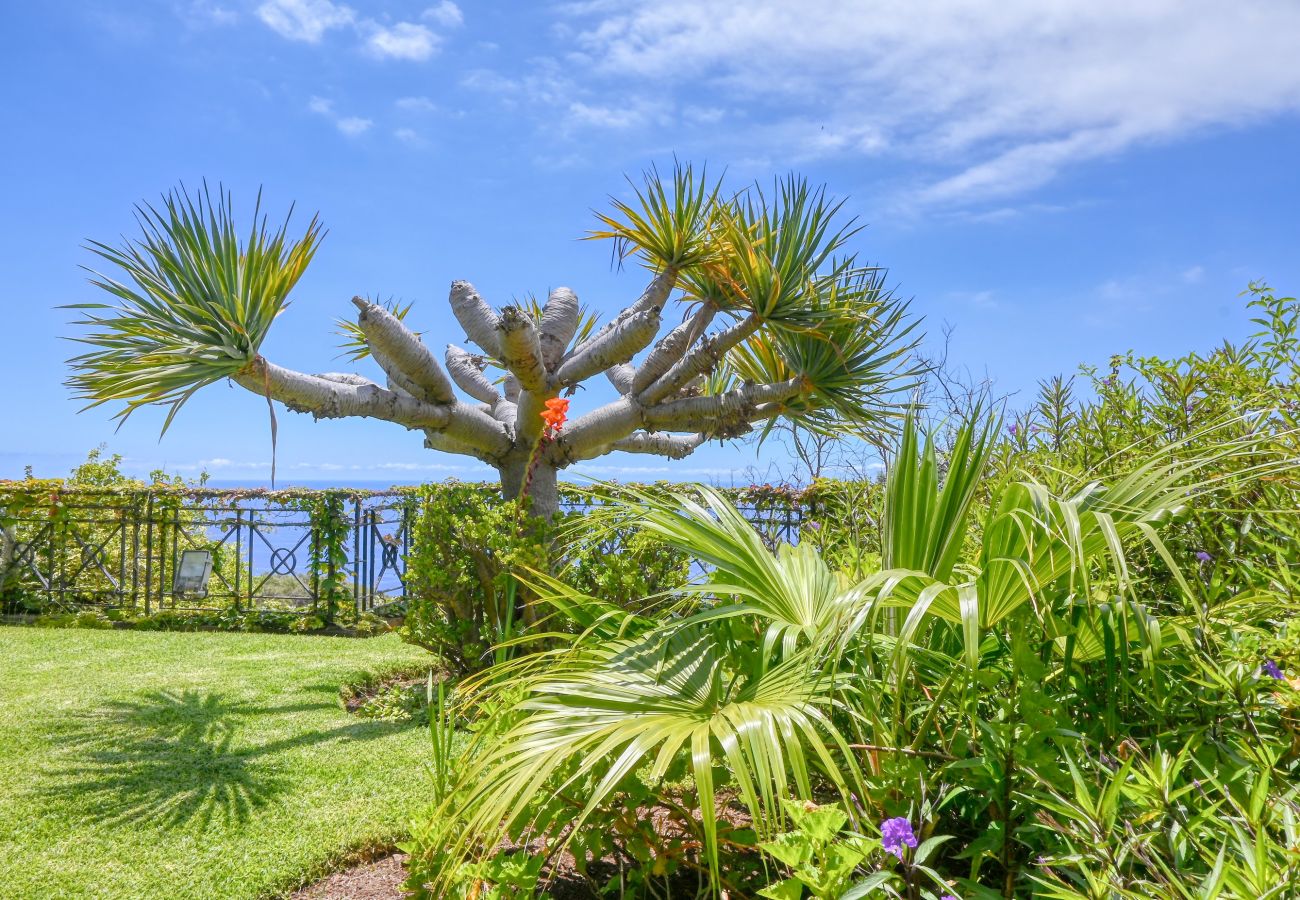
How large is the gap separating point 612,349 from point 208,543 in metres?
7.23

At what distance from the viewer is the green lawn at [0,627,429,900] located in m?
3.57

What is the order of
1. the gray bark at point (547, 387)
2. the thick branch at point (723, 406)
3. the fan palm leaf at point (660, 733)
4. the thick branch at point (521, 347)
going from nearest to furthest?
the fan palm leaf at point (660, 733) < the thick branch at point (521, 347) < the gray bark at point (547, 387) < the thick branch at point (723, 406)

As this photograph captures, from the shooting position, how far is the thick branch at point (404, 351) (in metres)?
6.42

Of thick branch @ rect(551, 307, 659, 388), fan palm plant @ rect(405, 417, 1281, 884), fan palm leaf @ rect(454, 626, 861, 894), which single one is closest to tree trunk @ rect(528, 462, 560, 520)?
thick branch @ rect(551, 307, 659, 388)

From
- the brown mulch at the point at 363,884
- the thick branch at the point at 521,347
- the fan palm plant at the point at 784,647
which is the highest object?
the thick branch at the point at 521,347

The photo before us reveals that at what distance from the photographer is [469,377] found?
899 cm

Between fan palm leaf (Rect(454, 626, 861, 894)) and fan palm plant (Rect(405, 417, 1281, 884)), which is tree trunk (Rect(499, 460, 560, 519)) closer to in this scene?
fan palm plant (Rect(405, 417, 1281, 884))

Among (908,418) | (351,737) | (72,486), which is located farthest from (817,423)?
(72,486)

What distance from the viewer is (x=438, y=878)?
2439 millimetres

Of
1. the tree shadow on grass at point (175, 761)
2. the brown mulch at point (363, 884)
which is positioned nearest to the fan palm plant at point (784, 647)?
the brown mulch at point (363, 884)

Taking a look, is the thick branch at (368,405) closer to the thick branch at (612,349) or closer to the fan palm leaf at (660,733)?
the thick branch at (612,349)

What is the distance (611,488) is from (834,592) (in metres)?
0.97

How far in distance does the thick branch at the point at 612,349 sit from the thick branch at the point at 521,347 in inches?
11.4

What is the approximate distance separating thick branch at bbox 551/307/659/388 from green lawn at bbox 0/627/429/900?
9.97 ft
